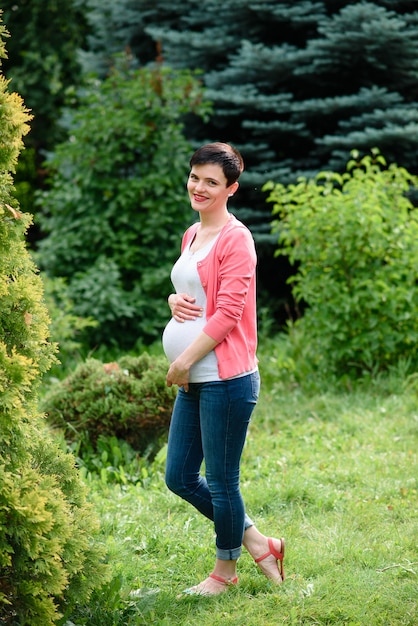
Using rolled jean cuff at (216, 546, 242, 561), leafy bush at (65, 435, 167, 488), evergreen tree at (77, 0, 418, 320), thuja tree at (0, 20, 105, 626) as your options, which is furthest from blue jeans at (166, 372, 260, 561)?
evergreen tree at (77, 0, 418, 320)

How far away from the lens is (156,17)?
375 inches

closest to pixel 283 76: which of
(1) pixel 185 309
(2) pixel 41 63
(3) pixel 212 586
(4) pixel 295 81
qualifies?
(4) pixel 295 81

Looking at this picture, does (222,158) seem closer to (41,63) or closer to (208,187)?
(208,187)

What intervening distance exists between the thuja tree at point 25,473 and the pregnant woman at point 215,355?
0.54 m

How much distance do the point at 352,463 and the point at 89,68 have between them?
6.57 metres

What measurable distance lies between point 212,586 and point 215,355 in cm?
97

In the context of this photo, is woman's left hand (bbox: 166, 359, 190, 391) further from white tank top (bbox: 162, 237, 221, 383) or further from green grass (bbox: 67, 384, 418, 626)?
green grass (bbox: 67, 384, 418, 626)

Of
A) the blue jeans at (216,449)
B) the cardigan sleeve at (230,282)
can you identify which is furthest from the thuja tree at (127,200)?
the cardigan sleeve at (230,282)

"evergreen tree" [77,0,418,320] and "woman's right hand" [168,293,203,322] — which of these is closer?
"woman's right hand" [168,293,203,322]

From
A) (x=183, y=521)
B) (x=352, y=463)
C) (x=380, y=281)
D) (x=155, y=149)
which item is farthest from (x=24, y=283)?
(x=155, y=149)

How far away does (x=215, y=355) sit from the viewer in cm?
311

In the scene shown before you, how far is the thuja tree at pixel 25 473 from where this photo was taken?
8.39 ft

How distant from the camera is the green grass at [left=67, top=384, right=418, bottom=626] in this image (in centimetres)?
315

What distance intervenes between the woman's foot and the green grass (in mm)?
37
